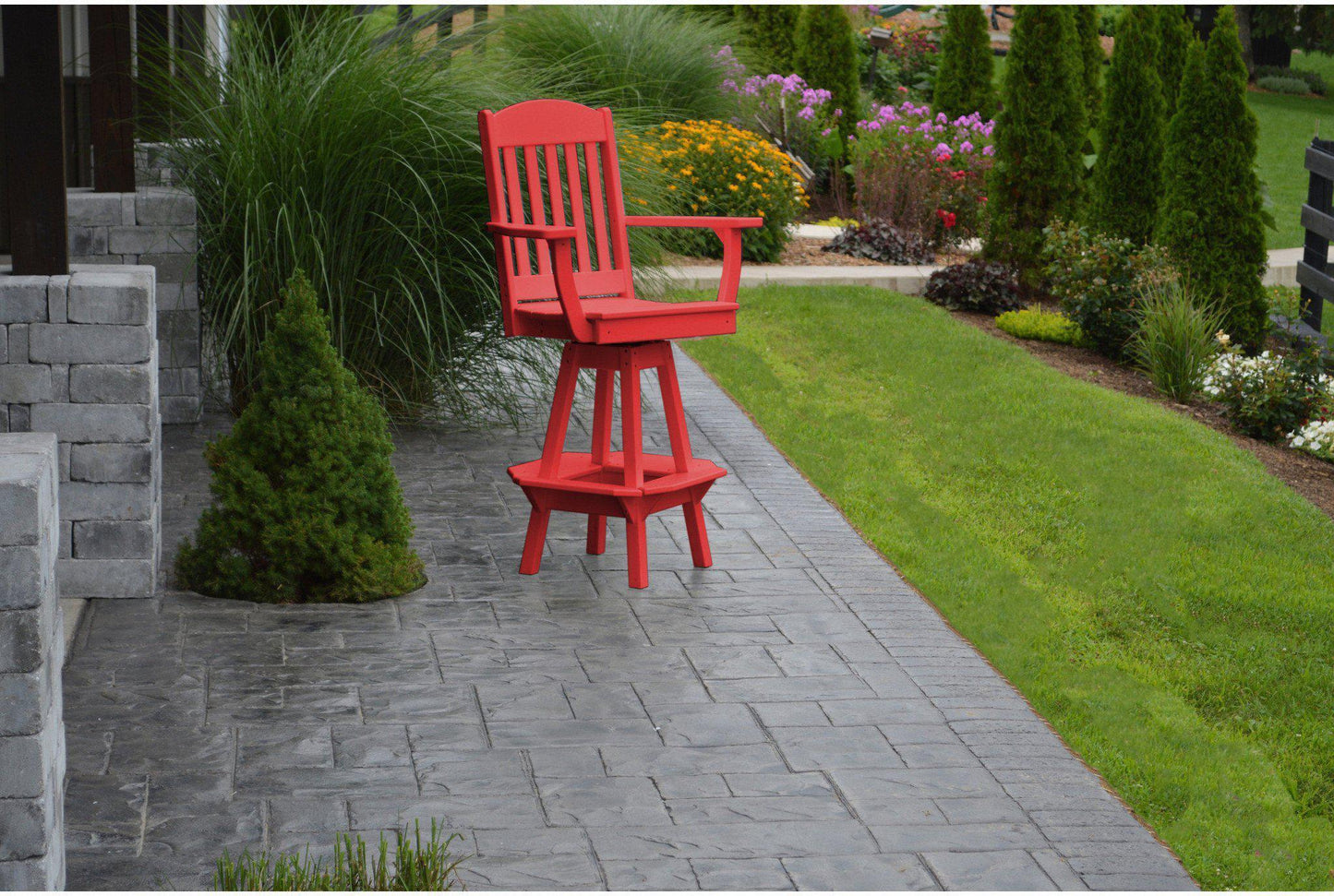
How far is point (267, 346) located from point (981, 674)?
8.55 feet

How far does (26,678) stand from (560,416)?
2.71 meters

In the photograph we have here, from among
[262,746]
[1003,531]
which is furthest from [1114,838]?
[1003,531]

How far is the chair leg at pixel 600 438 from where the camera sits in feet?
17.0

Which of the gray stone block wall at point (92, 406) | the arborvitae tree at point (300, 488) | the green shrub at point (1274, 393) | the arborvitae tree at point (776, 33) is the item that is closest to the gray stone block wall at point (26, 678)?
the arborvitae tree at point (300, 488)

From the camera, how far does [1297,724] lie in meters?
4.05

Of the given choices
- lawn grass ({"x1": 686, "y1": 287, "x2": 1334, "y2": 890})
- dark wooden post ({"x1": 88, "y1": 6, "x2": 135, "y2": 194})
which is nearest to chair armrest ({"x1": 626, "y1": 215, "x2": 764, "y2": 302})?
lawn grass ({"x1": 686, "y1": 287, "x2": 1334, "y2": 890})

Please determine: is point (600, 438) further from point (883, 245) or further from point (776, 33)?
point (776, 33)

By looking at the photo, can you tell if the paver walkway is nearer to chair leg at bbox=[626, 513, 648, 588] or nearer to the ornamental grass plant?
chair leg at bbox=[626, 513, 648, 588]

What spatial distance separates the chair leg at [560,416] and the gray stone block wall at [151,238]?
2.22 metres

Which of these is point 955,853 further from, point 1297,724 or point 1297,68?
point 1297,68

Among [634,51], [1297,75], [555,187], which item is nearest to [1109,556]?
[555,187]

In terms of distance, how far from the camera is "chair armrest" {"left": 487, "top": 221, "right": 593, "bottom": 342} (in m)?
4.55

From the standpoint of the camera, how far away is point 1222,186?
29.4 feet

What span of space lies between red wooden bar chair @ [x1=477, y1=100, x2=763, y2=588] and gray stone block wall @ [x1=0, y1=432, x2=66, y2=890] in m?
2.31
